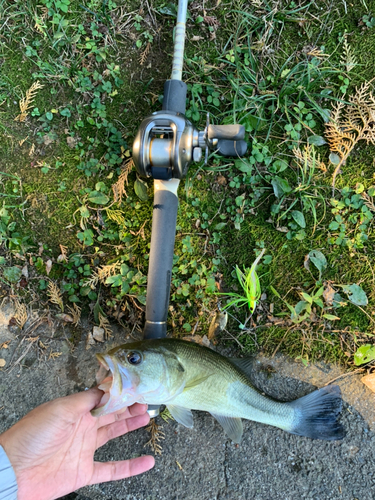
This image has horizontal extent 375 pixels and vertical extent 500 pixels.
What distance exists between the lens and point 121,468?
2.80m

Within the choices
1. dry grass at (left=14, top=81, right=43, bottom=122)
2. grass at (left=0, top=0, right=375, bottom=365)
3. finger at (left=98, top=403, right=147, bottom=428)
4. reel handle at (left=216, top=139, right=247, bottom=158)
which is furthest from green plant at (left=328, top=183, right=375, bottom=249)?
dry grass at (left=14, top=81, right=43, bottom=122)

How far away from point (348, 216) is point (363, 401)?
1.63 metres

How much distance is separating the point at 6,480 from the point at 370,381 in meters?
2.93

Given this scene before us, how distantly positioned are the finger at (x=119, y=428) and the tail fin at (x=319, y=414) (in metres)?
1.23

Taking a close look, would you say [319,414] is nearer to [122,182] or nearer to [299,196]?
[299,196]

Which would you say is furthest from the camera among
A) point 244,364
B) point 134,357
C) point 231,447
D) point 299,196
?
point 299,196

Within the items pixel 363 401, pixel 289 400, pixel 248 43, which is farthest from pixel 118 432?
pixel 248 43

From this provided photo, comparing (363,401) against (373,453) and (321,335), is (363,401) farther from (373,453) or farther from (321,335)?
(321,335)

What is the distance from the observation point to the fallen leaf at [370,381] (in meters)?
3.10

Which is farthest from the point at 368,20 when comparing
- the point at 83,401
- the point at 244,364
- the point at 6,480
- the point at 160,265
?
the point at 6,480

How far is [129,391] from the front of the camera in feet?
Answer: 7.66

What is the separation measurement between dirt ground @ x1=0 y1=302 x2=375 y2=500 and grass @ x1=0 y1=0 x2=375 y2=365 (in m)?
0.33

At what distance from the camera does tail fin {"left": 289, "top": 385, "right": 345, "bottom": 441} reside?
287 centimetres

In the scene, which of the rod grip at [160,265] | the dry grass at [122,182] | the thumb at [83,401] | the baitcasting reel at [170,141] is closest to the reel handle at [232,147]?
the baitcasting reel at [170,141]
